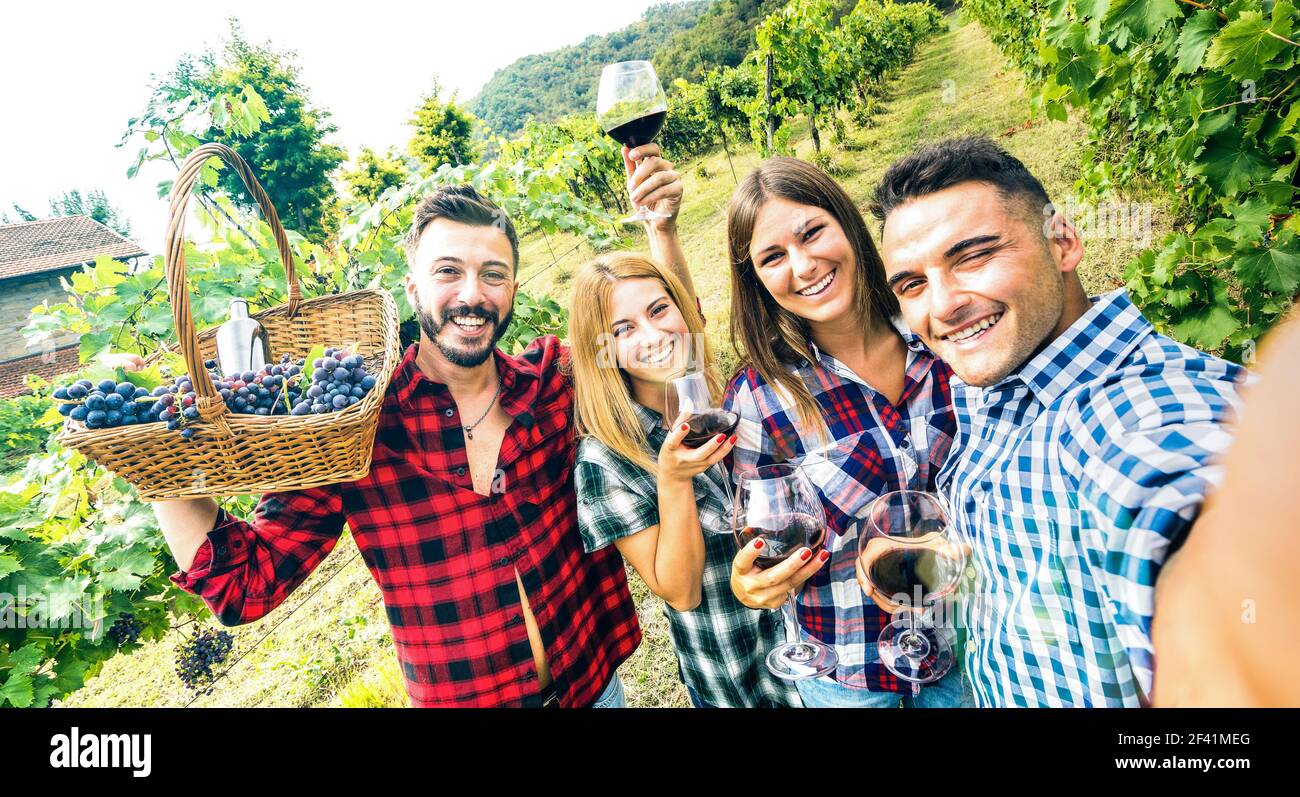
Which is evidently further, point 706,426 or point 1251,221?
point 1251,221

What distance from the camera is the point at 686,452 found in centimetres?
128

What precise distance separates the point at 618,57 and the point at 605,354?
705 inches

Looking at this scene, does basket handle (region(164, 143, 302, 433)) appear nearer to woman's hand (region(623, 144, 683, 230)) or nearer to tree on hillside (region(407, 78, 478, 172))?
woman's hand (region(623, 144, 683, 230))

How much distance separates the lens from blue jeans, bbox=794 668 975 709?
149 cm

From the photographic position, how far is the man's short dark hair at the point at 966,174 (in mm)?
1165

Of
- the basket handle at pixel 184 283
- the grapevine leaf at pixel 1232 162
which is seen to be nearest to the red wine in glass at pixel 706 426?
the basket handle at pixel 184 283

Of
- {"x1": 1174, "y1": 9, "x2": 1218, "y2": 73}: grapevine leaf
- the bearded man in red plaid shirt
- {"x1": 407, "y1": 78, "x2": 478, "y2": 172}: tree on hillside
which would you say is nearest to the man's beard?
the bearded man in red plaid shirt

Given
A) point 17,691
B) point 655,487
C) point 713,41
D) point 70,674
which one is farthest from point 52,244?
point 713,41

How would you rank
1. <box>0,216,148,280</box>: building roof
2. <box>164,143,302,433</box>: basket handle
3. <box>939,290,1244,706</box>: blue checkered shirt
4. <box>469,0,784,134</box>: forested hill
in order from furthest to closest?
<box>469,0,784,134</box>: forested hill, <box>0,216,148,280</box>: building roof, <box>164,143,302,433</box>: basket handle, <box>939,290,1244,706</box>: blue checkered shirt

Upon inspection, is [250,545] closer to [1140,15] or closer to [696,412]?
[696,412]

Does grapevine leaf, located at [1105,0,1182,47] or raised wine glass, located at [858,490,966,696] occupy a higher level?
grapevine leaf, located at [1105,0,1182,47]

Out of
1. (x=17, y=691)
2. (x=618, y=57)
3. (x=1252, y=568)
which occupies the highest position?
(x=618, y=57)

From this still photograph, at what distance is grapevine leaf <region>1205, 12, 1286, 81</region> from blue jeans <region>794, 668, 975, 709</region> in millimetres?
1776

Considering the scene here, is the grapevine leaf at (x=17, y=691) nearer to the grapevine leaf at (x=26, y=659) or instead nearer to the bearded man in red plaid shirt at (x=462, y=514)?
the grapevine leaf at (x=26, y=659)
